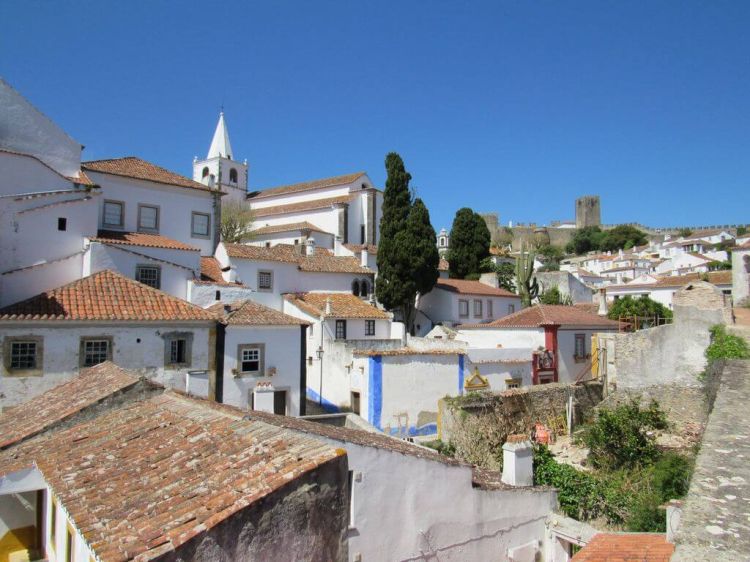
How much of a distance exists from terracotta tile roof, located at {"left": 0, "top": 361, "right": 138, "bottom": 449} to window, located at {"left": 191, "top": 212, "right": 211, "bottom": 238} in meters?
16.5

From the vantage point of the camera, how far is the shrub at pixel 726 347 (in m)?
12.9

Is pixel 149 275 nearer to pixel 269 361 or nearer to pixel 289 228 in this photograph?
pixel 269 361

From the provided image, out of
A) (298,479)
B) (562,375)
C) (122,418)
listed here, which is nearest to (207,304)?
(122,418)

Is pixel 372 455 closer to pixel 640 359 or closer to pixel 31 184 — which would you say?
pixel 640 359

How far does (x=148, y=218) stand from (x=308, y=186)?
868 inches

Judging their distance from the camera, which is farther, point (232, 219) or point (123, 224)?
point (232, 219)

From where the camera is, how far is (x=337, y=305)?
2914cm

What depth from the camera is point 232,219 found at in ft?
147

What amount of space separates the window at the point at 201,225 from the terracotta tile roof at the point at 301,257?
1.26 metres

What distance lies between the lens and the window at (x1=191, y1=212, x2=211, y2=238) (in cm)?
2805

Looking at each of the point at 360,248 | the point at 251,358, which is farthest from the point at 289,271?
the point at 251,358

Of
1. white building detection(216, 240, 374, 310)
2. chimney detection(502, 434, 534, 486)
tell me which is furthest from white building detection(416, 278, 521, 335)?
chimney detection(502, 434, 534, 486)

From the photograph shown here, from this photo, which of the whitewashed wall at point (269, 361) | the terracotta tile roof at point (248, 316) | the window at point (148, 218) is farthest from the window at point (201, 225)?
the whitewashed wall at point (269, 361)

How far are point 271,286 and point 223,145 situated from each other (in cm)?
3425
